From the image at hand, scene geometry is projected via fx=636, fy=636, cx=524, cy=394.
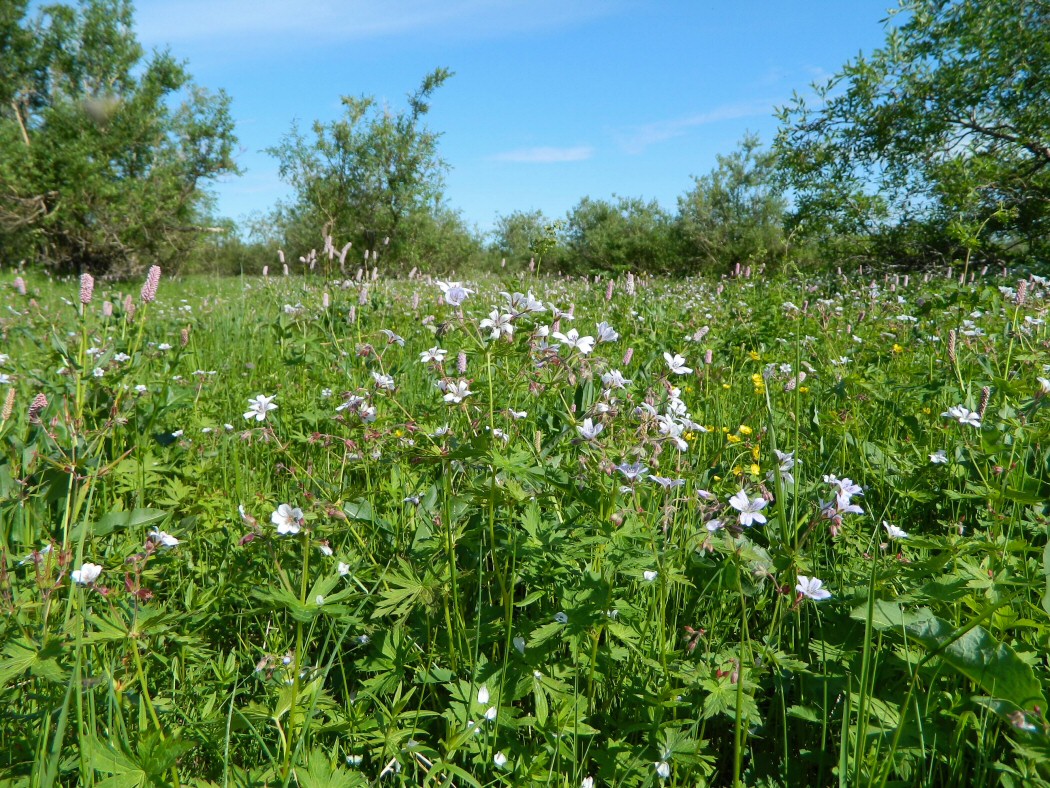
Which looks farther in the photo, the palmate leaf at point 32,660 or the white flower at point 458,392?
the white flower at point 458,392

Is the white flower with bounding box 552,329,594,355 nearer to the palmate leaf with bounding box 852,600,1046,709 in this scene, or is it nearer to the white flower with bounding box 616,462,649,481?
the white flower with bounding box 616,462,649,481

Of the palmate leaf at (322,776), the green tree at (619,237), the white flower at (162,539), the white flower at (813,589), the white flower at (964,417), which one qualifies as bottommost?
the palmate leaf at (322,776)

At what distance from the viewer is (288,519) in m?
1.52

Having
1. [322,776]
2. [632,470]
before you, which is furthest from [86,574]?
[632,470]

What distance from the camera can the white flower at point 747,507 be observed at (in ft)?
5.24

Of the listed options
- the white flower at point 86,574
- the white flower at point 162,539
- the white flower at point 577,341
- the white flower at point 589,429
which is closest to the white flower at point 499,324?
the white flower at point 577,341

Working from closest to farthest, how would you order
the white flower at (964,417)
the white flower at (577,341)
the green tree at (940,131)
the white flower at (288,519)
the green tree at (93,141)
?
the white flower at (288,519), the white flower at (577,341), the white flower at (964,417), the green tree at (940,131), the green tree at (93,141)

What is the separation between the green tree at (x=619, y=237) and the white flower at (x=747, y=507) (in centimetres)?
2591

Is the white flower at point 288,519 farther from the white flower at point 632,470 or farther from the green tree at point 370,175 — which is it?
the green tree at point 370,175

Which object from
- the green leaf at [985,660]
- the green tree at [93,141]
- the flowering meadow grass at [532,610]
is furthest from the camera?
the green tree at [93,141]

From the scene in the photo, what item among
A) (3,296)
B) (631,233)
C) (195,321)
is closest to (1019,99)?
(195,321)

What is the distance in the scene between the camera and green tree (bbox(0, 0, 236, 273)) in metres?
18.5

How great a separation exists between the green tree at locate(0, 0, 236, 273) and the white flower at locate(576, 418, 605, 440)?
21682 millimetres

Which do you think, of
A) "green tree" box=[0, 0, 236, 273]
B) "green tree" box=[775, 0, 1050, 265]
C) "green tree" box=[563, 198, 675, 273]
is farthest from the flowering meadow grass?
"green tree" box=[563, 198, 675, 273]
